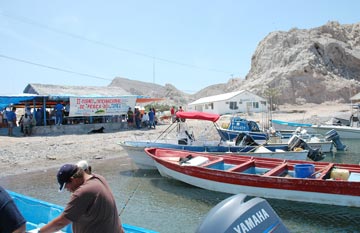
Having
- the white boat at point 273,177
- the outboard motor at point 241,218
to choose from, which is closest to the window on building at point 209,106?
the white boat at point 273,177

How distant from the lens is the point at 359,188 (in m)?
8.88

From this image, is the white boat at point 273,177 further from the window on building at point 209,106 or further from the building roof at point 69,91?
the window on building at point 209,106

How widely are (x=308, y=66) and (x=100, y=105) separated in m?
57.0

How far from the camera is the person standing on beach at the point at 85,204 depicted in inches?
131

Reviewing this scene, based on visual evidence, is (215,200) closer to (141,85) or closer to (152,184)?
(152,184)

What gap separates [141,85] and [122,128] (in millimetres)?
130304

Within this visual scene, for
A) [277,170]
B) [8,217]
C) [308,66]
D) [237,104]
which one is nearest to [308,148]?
[277,170]

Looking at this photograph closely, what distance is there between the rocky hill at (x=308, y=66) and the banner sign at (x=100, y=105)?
136 ft

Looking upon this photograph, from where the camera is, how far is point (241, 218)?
320cm

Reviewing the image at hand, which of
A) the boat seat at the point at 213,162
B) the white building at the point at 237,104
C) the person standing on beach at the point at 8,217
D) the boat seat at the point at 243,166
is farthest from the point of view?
the white building at the point at 237,104

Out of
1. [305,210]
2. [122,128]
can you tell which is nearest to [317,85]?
[122,128]

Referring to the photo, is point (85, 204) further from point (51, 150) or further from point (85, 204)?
point (51, 150)

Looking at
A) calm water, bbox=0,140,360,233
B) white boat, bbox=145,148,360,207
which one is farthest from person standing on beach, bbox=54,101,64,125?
white boat, bbox=145,148,360,207

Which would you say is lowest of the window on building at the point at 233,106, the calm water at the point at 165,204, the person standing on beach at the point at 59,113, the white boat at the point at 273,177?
the calm water at the point at 165,204
